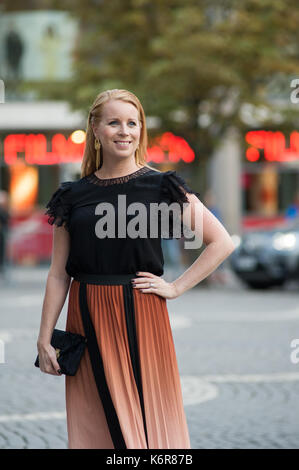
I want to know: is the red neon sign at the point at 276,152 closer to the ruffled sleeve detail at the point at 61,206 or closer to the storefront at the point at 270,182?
the storefront at the point at 270,182

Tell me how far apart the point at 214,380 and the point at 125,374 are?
176 inches

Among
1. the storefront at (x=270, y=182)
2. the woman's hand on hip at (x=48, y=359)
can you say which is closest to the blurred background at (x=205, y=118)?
the storefront at (x=270, y=182)

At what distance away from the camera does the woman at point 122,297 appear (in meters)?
3.32

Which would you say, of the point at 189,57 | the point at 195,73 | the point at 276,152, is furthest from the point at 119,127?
the point at 276,152

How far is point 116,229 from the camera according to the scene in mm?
3262

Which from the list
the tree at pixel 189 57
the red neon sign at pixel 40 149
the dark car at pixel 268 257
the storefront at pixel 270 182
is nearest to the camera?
the tree at pixel 189 57

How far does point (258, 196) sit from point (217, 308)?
44.9 ft

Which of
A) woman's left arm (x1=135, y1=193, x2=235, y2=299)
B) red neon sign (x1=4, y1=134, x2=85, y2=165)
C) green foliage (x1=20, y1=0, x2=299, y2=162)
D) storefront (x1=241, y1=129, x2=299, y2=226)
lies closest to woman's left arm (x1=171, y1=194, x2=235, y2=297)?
woman's left arm (x1=135, y1=193, x2=235, y2=299)

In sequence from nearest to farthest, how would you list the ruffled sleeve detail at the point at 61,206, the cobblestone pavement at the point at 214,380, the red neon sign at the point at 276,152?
the ruffled sleeve detail at the point at 61,206
the cobblestone pavement at the point at 214,380
the red neon sign at the point at 276,152

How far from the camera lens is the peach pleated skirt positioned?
3324mm

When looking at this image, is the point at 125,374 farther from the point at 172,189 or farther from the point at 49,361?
the point at 172,189

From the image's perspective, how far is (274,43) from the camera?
16.6 meters
